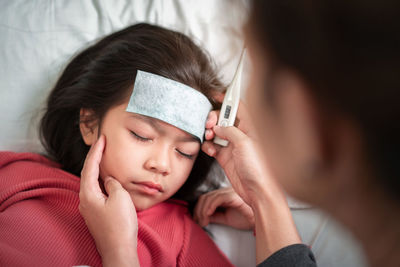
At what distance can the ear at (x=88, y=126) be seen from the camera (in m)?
1.27

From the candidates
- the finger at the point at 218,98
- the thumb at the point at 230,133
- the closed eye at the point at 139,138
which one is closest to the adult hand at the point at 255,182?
the thumb at the point at 230,133

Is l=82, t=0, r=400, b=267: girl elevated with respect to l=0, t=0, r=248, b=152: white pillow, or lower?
elevated

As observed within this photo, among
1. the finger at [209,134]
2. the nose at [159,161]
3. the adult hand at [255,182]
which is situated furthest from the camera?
the finger at [209,134]

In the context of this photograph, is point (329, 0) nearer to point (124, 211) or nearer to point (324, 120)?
point (324, 120)

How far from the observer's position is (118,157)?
3.67ft

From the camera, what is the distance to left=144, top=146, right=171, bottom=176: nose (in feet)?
3.60

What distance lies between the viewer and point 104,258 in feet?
3.12

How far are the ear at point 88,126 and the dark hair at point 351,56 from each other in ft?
2.82

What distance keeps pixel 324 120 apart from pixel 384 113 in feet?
0.32

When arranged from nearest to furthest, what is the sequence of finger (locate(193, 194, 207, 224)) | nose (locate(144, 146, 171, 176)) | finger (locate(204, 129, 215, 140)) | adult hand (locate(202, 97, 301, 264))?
adult hand (locate(202, 97, 301, 264))
nose (locate(144, 146, 171, 176))
finger (locate(204, 129, 215, 140))
finger (locate(193, 194, 207, 224))

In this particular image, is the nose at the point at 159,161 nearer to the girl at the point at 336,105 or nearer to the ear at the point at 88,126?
the ear at the point at 88,126

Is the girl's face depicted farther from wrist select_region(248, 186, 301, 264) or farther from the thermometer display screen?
wrist select_region(248, 186, 301, 264)

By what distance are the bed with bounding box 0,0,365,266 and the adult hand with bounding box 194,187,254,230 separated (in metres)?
0.05

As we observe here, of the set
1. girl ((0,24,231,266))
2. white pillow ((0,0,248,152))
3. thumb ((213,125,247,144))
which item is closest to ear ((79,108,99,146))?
girl ((0,24,231,266))
